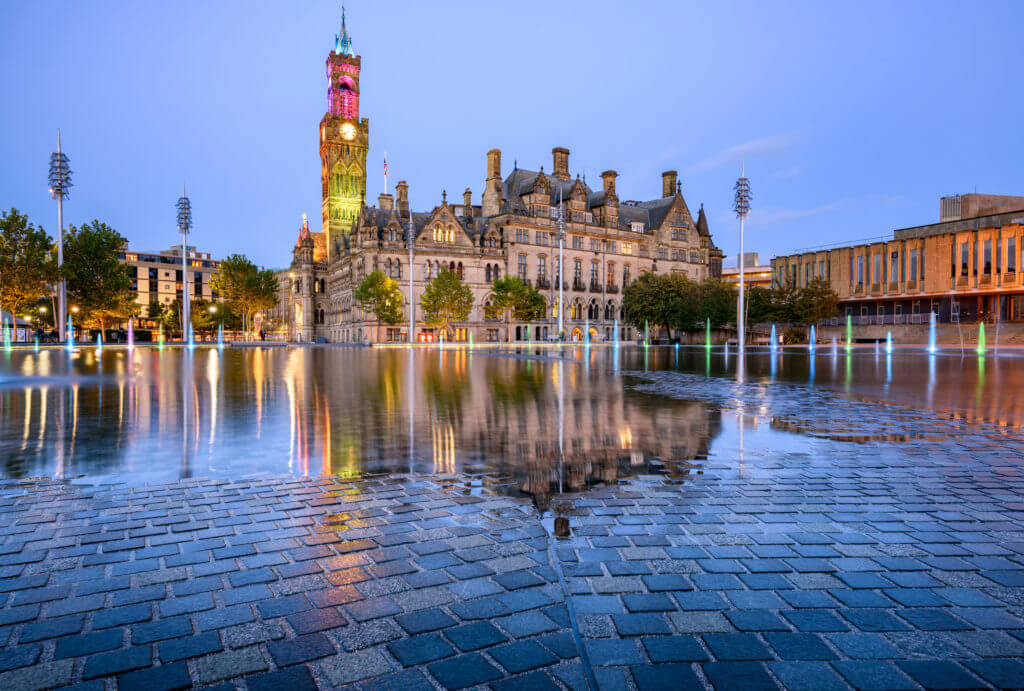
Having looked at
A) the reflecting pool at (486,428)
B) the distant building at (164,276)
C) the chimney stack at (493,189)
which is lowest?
the reflecting pool at (486,428)

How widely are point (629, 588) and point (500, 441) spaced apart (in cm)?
451

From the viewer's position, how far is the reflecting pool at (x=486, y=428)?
21.7 ft

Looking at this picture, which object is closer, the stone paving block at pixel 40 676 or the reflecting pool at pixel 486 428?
the stone paving block at pixel 40 676

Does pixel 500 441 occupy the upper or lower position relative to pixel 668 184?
Answer: lower

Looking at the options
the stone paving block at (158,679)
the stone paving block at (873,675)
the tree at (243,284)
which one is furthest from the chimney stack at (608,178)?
the stone paving block at (158,679)

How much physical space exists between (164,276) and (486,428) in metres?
133

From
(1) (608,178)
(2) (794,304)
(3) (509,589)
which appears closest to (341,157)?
(1) (608,178)

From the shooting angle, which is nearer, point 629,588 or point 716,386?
point 629,588

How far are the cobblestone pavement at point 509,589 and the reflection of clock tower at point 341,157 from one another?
322 feet

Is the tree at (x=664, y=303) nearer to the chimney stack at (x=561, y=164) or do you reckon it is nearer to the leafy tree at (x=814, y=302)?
the leafy tree at (x=814, y=302)

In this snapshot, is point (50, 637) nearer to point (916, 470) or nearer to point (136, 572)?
point (136, 572)

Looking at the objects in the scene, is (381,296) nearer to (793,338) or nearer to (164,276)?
(793,338)

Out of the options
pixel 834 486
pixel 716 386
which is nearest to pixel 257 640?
pixel 834 486

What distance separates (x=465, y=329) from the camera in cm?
7788
